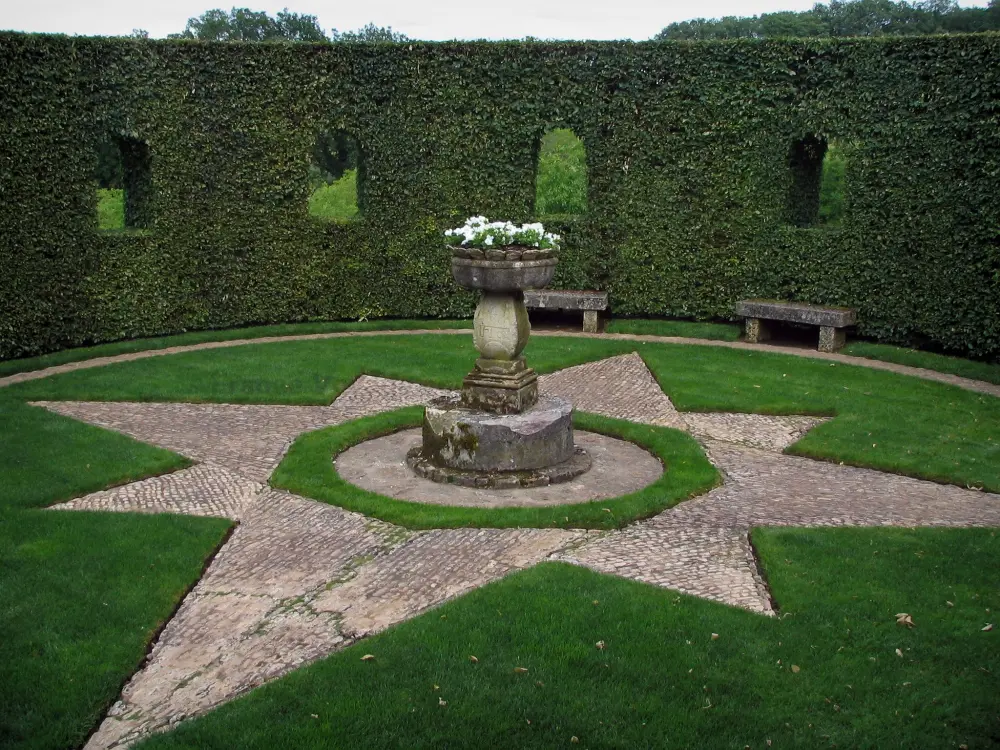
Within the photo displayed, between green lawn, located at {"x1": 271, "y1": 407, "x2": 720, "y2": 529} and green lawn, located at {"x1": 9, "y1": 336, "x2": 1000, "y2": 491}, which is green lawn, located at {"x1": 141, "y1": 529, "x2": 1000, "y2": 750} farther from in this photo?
green lawn, located at {"x1": 9, "y1": 336, "x2": 1000, "y2": 491}

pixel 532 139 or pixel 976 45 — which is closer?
pixel 976 45

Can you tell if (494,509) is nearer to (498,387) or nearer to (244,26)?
(498,387)

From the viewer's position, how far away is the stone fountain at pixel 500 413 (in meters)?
10.5

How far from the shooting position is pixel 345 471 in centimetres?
1093

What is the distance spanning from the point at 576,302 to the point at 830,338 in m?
4.96

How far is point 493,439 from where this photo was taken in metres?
10.6

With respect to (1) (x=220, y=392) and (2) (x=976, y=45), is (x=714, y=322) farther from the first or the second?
(1) (x=220, y=392)

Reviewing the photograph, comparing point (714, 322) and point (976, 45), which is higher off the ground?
point (976, 45)

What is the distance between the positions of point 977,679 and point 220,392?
1078cm

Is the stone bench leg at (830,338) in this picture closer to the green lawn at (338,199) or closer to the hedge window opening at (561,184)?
the hedge window opening at (561,184)

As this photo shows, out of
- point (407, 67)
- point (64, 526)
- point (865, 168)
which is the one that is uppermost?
point (407, 67)

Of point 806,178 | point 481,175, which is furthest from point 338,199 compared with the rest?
point 806,178

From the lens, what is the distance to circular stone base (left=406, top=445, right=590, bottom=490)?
10.4 m

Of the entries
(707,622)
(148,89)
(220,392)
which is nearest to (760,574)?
(707,622)
